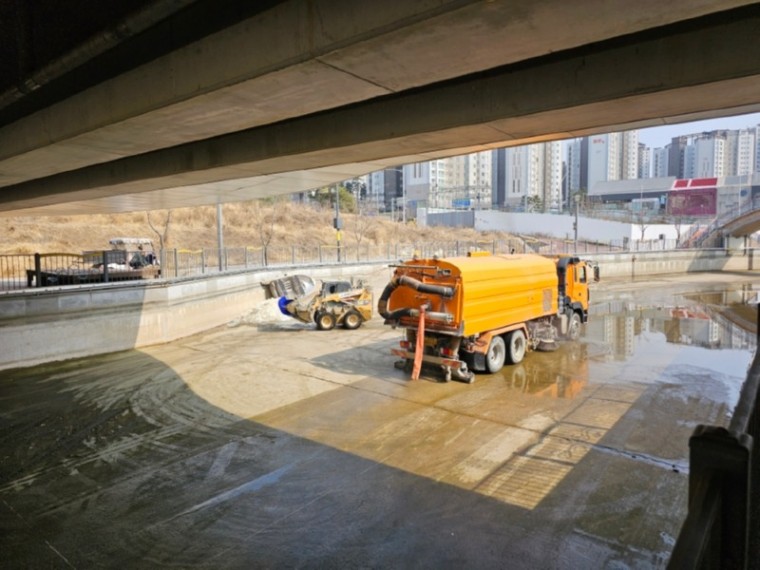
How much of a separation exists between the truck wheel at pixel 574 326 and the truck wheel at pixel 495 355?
4.69 meters

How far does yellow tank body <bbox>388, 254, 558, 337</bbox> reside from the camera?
1250 cm

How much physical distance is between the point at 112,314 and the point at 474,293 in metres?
13.1

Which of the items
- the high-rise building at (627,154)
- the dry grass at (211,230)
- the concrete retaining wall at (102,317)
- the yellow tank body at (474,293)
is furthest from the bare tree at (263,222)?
the high-rise building at (627,154)

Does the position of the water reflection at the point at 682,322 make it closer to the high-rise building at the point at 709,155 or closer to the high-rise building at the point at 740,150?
the high-rise building at the point at 709,155

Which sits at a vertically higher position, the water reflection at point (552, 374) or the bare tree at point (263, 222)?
the bare tree at point (263, 222)

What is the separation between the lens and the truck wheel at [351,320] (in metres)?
21.1

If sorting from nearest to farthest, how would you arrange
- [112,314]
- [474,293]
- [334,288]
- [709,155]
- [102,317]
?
[474,293] → [102,317] → [112,314] → [334,288] → [709,155]

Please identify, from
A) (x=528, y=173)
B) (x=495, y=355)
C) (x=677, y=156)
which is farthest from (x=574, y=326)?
(x=677, y=156)

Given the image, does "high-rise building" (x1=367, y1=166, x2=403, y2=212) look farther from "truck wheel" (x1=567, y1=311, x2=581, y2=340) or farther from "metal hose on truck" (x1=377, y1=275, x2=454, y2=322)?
"metal hose on truck" (x1=377, y1=275, x2=454, y2=322)

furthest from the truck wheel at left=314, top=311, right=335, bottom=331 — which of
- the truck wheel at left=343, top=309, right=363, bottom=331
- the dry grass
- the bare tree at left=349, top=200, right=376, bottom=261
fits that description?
the bare tree at left=349, top=200, right=376, bottom=261

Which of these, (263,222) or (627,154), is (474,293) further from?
(627,154)

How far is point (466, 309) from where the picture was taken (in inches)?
492

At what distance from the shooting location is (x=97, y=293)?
18.0 m

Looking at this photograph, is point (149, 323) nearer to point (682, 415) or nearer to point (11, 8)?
point (11, 8)
